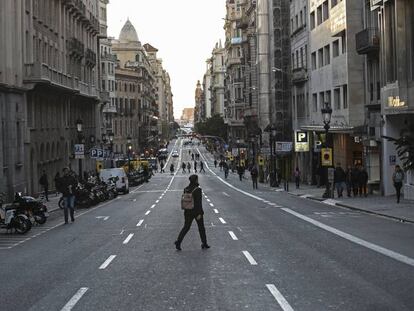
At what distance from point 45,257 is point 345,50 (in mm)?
34244

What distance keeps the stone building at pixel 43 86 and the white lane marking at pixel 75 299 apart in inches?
1078

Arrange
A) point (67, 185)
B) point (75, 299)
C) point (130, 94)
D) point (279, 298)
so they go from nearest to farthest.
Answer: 1. point (279, 298)
2. point (75, 299)
3. point (67, 185)
4. point (130, 94)

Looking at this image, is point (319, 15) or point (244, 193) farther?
point (319, 15)

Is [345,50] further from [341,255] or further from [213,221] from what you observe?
[341,255]

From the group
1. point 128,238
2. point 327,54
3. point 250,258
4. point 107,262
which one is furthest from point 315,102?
point 107,262

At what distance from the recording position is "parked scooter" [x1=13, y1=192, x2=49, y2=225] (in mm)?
23644

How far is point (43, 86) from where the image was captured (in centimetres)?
4659

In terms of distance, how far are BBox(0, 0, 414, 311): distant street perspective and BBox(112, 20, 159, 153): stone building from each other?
3761cm

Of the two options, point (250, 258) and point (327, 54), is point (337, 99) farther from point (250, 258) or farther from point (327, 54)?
point (250, 258)

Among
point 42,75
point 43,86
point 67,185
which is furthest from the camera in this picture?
point 43,86

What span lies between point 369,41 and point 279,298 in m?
30.6

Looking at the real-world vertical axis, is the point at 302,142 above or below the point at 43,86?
below

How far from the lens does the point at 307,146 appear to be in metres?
58.6

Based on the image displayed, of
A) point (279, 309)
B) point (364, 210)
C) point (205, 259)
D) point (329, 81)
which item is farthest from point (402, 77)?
point (279, 309)
